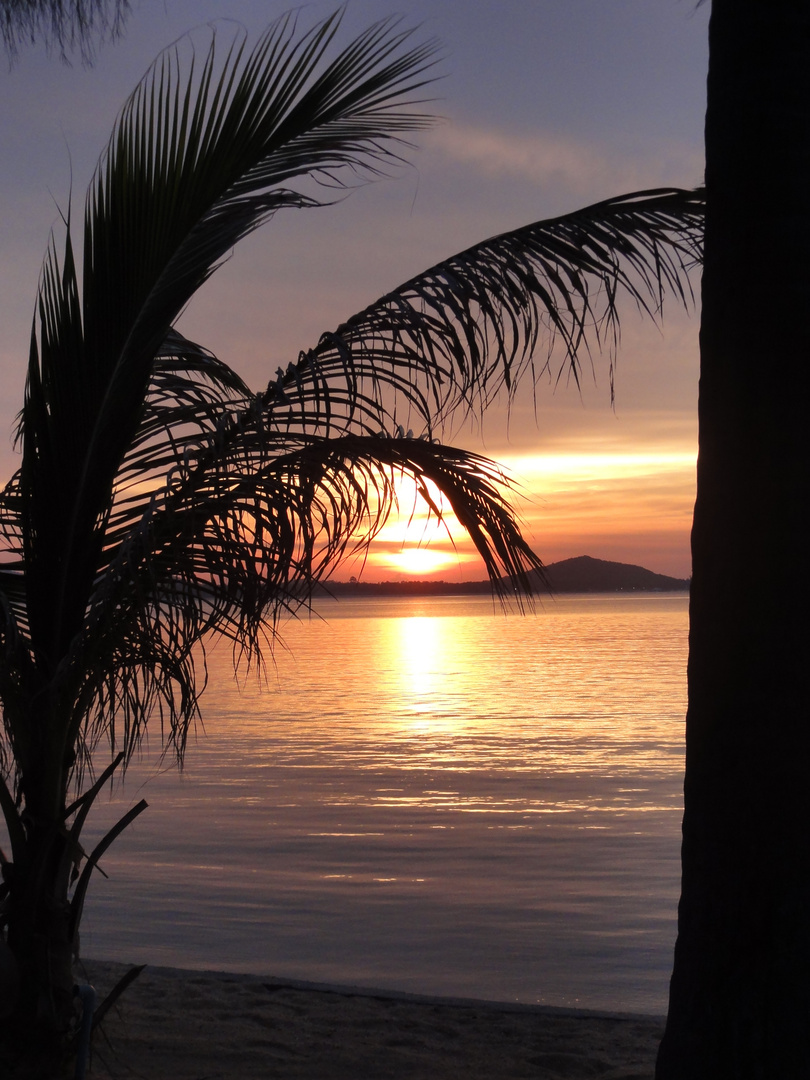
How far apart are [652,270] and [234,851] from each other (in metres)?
7.23

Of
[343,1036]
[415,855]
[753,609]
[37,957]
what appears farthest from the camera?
[415,855]

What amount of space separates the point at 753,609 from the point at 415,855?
23.1ft

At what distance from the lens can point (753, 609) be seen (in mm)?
2973

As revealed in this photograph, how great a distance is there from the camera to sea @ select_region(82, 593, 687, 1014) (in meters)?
6.57

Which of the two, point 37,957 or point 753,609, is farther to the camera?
point 37,957

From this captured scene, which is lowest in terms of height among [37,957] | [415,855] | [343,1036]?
[415,855]

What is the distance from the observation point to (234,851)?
9.60 metres

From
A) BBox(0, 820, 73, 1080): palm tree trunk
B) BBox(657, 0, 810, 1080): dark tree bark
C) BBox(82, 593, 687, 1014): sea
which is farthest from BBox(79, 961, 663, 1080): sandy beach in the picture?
BBox(657, 0, 810, 1080): dark tree bark

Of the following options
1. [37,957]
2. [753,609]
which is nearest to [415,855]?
[37,957]

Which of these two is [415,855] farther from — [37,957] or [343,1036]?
[37,957]

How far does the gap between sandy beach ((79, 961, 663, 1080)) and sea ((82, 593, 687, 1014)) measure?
0.87m

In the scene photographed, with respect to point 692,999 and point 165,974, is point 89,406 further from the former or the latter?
point 165,974

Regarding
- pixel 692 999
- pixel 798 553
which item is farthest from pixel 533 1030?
pixel 798 553

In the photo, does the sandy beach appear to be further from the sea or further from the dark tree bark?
the dark tree bark
